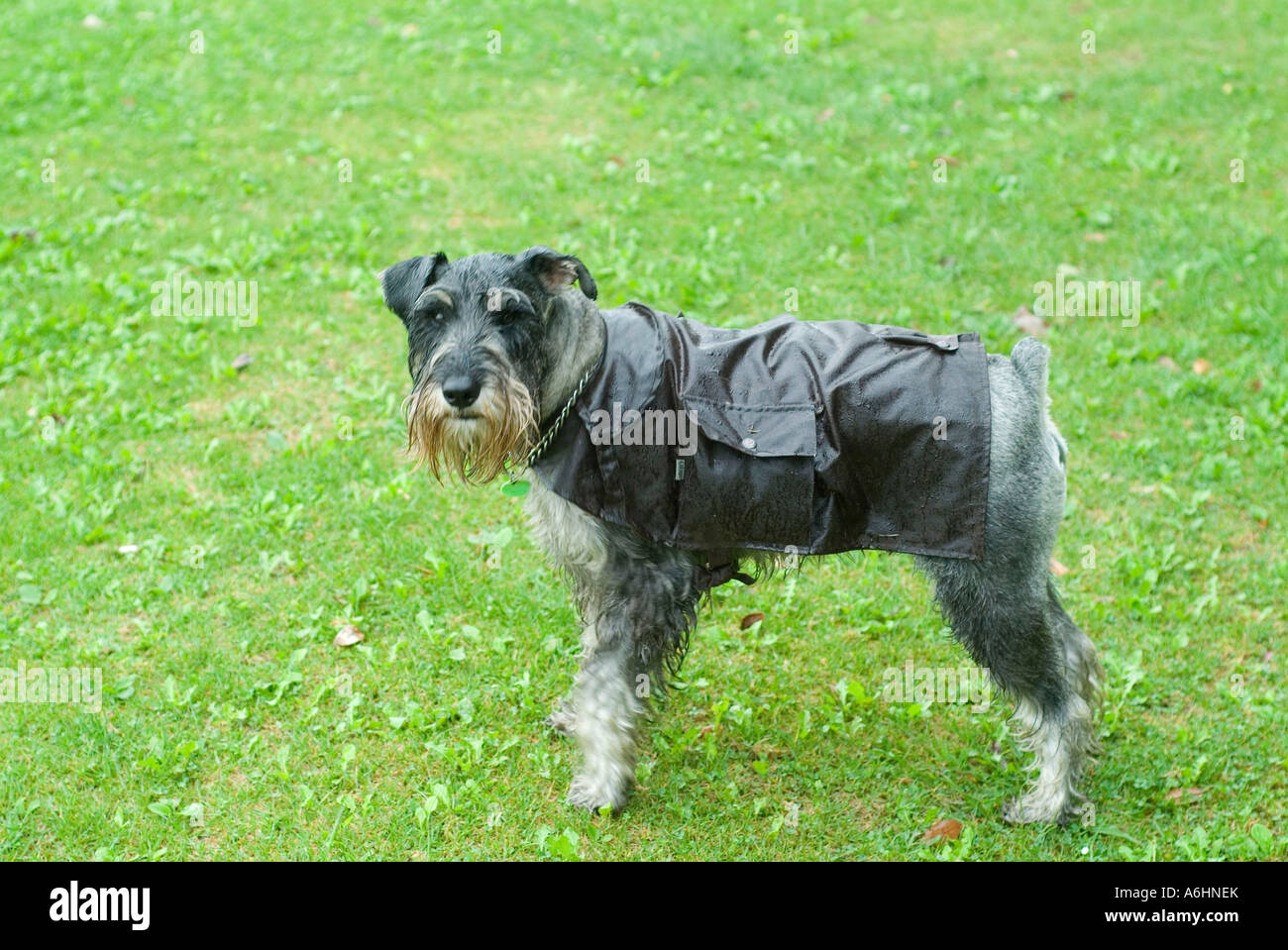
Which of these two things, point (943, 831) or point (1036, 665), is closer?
point (1036, 665)

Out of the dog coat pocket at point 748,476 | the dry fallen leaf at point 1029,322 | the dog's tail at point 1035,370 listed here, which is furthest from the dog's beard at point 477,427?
the dry fallen leaf at point 1029,322

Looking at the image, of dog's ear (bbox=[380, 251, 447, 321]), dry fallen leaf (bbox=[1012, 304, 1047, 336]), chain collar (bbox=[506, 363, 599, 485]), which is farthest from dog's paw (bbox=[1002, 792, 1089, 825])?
dry fallen leaf (bbox=[1012, 304, 1047, 336])

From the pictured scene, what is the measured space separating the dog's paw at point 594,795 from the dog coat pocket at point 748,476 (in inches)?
45.6

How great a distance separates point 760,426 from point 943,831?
1.97 m

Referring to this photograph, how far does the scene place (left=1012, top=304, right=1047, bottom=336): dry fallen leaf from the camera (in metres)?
8.84

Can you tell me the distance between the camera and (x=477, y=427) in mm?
4613

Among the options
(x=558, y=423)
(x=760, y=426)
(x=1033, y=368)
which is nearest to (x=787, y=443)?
(x=760, y=426)

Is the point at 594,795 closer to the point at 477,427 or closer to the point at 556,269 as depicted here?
the point at 477,427

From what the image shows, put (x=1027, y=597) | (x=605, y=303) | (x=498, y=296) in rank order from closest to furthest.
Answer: (x=498, y=296)
(x=1027, y=597)
(x=605, y=303)

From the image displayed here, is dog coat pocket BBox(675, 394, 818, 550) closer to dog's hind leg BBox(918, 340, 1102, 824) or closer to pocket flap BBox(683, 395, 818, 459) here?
pocket flap BBox(683, 395, 818, 459)

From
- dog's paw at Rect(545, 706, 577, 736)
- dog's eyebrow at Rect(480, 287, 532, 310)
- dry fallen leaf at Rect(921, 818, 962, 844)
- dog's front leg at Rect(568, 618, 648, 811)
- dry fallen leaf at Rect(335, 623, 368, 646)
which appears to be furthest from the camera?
dry fallen leaf at Rect(335, 623, 368, 646)

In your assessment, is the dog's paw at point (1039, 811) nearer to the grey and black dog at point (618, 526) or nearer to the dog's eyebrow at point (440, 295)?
the grey and black dog at point (618, 526)

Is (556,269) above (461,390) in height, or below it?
above

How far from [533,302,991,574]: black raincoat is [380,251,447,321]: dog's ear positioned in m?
0.75
